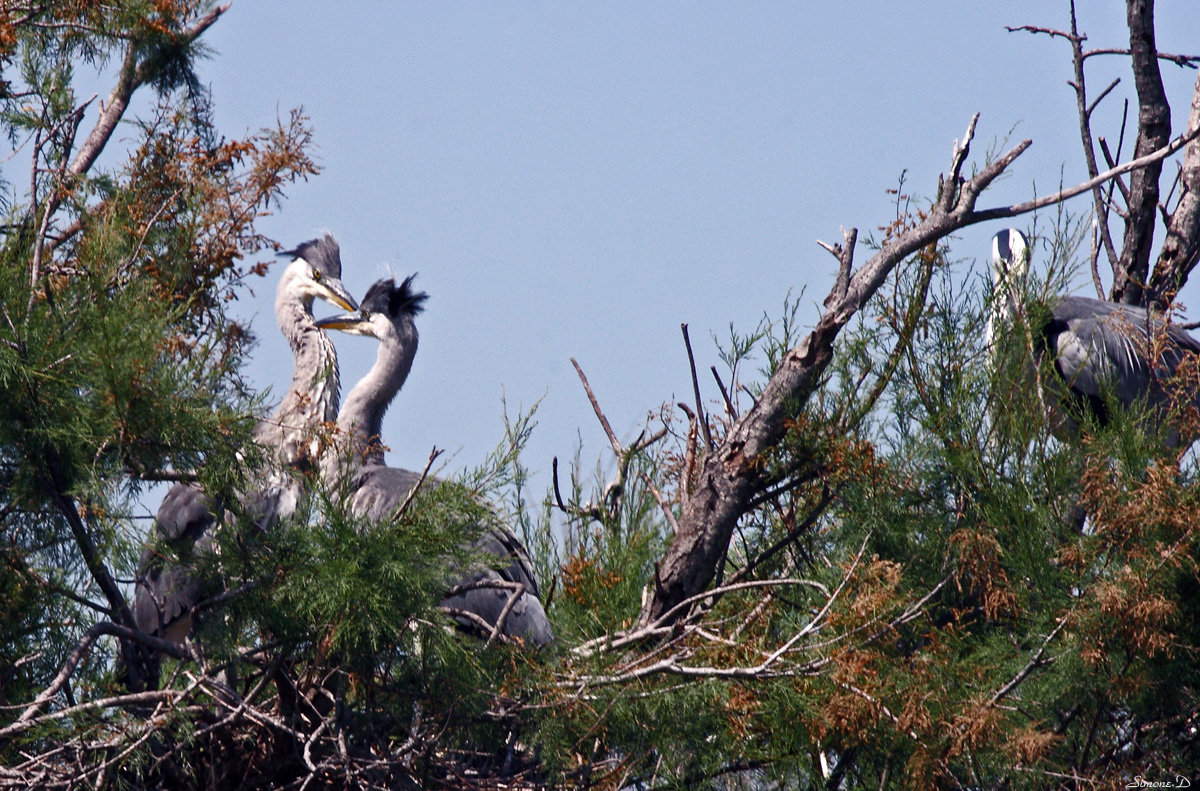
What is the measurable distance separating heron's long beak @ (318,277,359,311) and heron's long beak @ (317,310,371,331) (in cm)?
14

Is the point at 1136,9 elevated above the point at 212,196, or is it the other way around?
the point at 1136,9

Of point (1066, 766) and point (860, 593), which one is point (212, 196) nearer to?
point (860, 593)

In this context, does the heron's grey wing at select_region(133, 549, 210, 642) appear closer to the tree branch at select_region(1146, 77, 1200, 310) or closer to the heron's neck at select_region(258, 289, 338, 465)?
the heron's neck at select_region(258, 289, 338, 465)

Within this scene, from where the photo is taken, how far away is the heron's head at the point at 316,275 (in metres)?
5.77

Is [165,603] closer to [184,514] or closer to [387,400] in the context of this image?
[184,514]

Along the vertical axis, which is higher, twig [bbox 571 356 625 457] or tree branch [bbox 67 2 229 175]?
tree branch [bbox 67 2 229 175]

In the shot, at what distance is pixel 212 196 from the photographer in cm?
386

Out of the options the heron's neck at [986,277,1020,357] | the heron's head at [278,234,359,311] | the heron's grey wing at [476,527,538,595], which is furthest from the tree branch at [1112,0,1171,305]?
the heron's head at [278,234,359,311]

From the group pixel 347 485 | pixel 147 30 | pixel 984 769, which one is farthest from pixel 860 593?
pixel 147 30

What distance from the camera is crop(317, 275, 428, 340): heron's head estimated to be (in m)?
5.64

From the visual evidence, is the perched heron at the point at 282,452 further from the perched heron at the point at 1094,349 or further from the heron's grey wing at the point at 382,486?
the perched heron at the point at 1094,349

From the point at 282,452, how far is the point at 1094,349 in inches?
108

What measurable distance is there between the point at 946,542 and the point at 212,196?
213 cm

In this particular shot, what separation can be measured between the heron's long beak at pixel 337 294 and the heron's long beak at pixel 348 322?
140 mm
